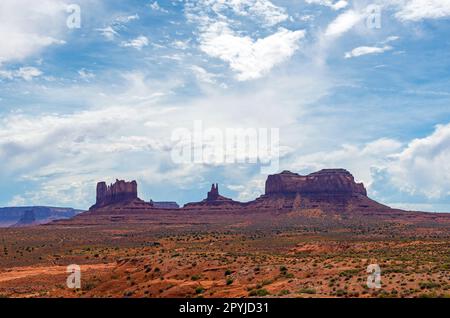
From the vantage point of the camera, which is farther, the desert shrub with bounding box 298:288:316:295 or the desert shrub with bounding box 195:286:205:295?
the desert shrub with bounding box 195:286:205:295

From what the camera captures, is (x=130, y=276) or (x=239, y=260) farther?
(x=239, y=260)

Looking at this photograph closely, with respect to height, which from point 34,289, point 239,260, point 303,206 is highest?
point 303,206

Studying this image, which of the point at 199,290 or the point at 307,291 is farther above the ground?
the point at 307,291

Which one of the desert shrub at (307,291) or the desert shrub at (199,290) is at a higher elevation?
the desert shrub at (307,291)

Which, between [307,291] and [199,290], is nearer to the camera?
[307,291]

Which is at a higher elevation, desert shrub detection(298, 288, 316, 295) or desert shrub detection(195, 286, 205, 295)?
desert shrub detection(298, 288, 316, 295)

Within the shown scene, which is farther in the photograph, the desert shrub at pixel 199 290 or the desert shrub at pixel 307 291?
the desert shrub at pixel 199 290

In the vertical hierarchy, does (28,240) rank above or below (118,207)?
below
